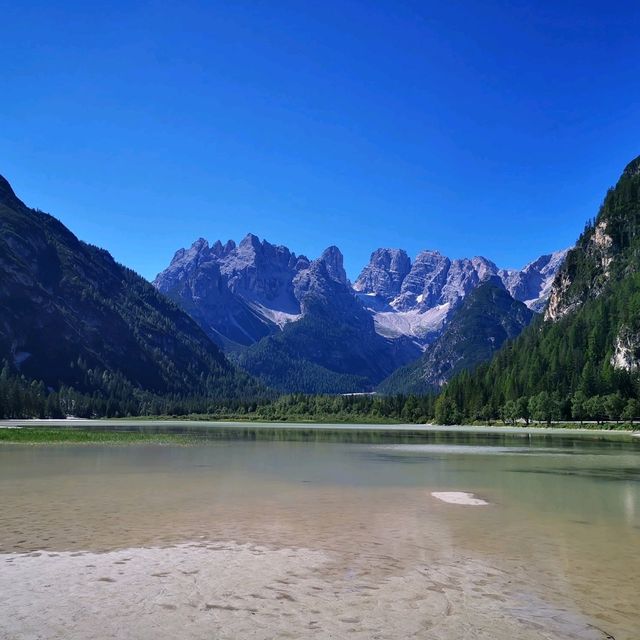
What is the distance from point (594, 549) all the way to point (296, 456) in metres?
52.9

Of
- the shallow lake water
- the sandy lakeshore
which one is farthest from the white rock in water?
the sandy lakeshore

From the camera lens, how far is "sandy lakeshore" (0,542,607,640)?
A: 13.3 m

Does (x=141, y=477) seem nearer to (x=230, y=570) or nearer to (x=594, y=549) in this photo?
(x=230, y=570)

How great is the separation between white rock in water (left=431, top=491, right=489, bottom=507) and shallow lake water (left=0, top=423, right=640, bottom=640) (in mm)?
919

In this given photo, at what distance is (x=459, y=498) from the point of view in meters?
36.2

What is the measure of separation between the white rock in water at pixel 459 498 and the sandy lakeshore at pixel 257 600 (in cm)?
1489

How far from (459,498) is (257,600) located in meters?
23.3

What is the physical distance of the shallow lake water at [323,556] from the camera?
14.0 m

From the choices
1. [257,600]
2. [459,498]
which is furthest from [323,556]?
[459,498]

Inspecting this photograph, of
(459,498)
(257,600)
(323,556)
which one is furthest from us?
(459,498)

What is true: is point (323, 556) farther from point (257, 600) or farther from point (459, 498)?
point (459, 498)

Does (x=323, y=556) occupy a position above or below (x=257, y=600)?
below

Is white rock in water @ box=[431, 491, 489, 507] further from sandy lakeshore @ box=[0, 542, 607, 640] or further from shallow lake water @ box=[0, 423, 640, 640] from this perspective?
sandy lakeshore @ box=[0, 542, 607, 640]

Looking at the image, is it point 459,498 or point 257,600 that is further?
point 459,498
